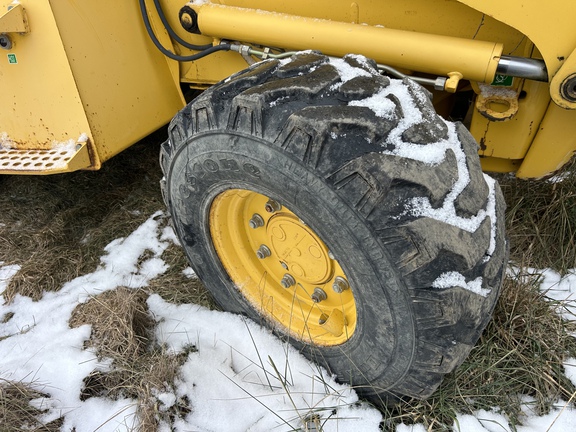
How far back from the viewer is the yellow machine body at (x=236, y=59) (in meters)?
1.60

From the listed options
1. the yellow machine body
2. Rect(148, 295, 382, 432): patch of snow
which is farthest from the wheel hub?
the yellow machine body

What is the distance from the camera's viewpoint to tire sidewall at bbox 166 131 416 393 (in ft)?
4.66

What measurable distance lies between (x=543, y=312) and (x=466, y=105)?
94 centimetres

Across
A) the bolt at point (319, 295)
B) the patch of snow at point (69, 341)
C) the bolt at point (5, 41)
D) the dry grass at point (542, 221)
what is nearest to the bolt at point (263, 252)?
the bolt at point (319, 295)

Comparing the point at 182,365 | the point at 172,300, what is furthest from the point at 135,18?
the point at 182,365

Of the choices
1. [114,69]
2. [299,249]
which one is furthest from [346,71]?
[114,69]

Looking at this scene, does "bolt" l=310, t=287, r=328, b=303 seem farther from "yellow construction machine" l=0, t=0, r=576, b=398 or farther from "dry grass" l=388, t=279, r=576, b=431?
"dry grass" l=388, t=279, r=576, b=431

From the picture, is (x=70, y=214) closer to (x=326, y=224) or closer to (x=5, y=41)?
(x=5, y=41)

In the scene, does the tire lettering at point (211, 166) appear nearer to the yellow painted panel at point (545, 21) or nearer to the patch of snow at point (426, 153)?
the patch of snow at point (426, 153)

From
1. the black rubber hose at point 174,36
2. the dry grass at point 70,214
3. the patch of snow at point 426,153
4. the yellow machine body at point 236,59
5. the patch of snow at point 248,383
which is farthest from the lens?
the dry grass at point 70,214

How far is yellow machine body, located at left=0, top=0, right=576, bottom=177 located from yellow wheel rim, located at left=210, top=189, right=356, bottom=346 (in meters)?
0.60

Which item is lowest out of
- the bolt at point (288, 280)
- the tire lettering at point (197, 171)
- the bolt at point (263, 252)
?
the bolt at point (288, 280)

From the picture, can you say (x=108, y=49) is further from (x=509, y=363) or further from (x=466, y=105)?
(x=509, y=363)

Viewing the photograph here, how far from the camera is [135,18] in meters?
2.08
